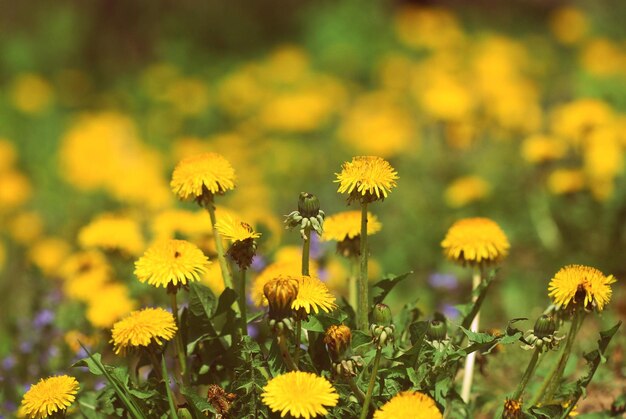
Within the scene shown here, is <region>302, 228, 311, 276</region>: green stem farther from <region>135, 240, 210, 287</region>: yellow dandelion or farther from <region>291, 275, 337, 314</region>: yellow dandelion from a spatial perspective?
<region>135, 240, 210, 287</region>: yellow dandelion

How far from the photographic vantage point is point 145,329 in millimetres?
1816

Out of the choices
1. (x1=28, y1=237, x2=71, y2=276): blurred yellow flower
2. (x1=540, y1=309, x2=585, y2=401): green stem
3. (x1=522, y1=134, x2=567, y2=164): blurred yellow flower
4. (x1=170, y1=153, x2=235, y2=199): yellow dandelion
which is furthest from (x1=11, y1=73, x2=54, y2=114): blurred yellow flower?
(x1=540, y1=309, x2=585, y2=401): green stem

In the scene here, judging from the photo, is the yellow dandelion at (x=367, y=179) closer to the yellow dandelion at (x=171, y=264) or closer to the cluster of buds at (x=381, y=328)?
the cluster of buds at (x=381, y=328)

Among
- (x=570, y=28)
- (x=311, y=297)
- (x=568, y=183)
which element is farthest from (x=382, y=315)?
(x=570, y=28)

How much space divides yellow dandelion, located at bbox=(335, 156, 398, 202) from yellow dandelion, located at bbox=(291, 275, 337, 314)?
205 millimetres

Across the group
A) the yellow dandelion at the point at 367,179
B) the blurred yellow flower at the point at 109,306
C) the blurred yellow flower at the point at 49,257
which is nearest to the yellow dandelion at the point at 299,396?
the yellow dandelion at the point at 367,179

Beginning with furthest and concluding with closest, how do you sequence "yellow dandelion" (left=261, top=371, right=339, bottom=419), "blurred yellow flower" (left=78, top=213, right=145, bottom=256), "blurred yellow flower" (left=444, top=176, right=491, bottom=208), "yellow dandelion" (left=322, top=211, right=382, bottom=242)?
"blurred yellow flower" (left=444, top=176, right=491, bottom=208) → "blurred yellow flower" (left=78, top=213, right=145, bottom=256) → "yellow dandelion" (left=322, top=211, right=382, bottom=242) → "yellow dandelion" (left=261, top=371, right=339, bottom=419)

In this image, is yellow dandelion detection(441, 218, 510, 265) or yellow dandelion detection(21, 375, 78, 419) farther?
yellow dandelion detection(441, 218, 510, 265)

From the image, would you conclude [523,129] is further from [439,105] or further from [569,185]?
[569,185]

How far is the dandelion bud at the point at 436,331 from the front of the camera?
1.92 m

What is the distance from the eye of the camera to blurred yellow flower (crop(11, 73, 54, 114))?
23.3 ft

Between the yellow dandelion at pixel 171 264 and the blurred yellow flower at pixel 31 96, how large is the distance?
5.62m

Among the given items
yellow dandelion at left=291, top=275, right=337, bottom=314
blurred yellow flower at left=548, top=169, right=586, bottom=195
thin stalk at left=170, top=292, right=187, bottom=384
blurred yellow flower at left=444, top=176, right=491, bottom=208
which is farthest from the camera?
blurred yellow flower at left=444, top=176, right=491, bottom=208

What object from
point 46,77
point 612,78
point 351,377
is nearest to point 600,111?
point 612,78
